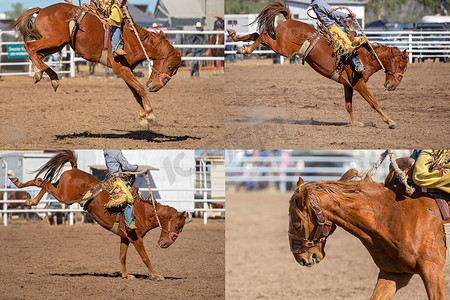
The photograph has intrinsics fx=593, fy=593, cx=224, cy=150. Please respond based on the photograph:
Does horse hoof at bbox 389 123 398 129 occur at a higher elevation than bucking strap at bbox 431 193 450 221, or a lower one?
higher

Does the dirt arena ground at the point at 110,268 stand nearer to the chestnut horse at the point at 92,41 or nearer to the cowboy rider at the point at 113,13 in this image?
the chestnut horse at the point at 92,41

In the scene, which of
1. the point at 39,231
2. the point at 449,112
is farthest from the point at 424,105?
the point at 39,231

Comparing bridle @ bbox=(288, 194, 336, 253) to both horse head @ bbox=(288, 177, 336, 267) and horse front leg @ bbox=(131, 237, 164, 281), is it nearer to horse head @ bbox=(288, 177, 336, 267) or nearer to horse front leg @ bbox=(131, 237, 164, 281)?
horse head @ bbox=(288, 177, 336, 267)

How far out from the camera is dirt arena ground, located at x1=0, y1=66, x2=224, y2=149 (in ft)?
17.2

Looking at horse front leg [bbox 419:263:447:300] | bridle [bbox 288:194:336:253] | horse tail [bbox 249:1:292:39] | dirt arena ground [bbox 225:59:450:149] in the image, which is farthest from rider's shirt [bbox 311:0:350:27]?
horse front leg [bbox 419:263:447:300]

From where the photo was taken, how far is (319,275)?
21.5 feet

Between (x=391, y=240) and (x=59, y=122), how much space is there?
13.0 ft

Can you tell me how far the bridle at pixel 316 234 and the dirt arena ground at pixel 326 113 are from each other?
1.39m

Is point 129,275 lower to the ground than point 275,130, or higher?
lower

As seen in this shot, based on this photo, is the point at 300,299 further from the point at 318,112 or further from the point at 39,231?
the point at 39,231

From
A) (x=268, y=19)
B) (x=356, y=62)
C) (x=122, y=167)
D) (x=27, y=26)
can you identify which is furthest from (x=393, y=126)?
(x=27, y=26)

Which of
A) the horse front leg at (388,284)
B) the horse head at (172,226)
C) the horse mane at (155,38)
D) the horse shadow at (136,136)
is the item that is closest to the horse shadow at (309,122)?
the horse shadow at (136,136)

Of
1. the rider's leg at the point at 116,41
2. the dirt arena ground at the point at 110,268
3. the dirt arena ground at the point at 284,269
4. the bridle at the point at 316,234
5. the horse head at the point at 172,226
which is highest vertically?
the rider's leg at the point at 116,41

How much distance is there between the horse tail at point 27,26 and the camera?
498 centimetres
